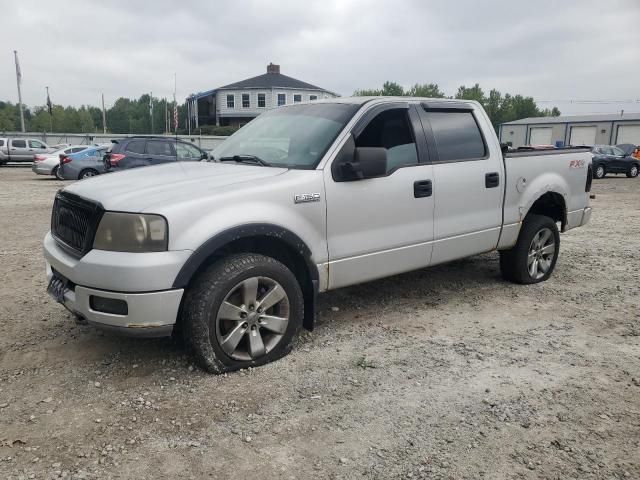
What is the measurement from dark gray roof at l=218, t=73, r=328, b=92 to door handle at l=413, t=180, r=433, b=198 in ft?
171

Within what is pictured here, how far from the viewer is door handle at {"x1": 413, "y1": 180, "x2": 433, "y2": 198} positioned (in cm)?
429

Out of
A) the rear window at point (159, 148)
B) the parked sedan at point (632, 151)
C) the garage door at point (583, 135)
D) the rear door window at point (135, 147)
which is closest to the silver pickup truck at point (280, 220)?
the rear window at point (159, 148)

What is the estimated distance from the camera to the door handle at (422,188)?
14.1ft

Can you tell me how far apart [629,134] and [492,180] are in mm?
51850

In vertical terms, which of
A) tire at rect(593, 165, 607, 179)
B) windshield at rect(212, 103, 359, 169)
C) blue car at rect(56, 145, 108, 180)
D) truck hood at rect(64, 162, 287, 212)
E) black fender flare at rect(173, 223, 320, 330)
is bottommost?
tire at rect(593, 165, 607, 179)

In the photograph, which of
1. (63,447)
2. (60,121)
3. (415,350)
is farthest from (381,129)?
(60,121)

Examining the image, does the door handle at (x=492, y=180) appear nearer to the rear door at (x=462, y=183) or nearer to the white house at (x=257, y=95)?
the rear door at (x=462, y=183)

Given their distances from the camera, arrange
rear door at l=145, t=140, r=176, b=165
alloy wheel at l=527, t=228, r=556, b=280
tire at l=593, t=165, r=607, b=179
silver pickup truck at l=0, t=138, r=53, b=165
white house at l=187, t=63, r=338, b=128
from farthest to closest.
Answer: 1. white house at l=187, t=63, r=338, b=128
2. silver pickup truck at l=0, t=138, r=53, b=165
3. tire at l=593, t=165, r=607, b=179
4. rear door at l=145, t=140, r=176, b=165
5. alloy wheel at l=527, t=228, r=556, b=280

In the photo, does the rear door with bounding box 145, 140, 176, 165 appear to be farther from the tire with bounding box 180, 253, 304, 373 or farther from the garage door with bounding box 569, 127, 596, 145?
the garage door with bounding box 569, 127, 596, 145

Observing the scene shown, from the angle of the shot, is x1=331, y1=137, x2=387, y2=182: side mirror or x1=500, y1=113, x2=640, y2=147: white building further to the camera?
x1=500, y1=113, x2=640, y2=147: white building

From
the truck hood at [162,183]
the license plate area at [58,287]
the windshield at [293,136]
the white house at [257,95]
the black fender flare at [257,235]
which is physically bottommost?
the license plate area at [58,287]

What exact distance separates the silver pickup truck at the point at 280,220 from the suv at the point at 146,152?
10442 mm

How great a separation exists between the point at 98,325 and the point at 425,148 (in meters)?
2.92

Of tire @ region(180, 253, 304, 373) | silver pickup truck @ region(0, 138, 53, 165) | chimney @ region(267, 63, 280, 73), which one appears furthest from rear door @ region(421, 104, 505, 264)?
chimney @ region(267, 63, 280, 73)
